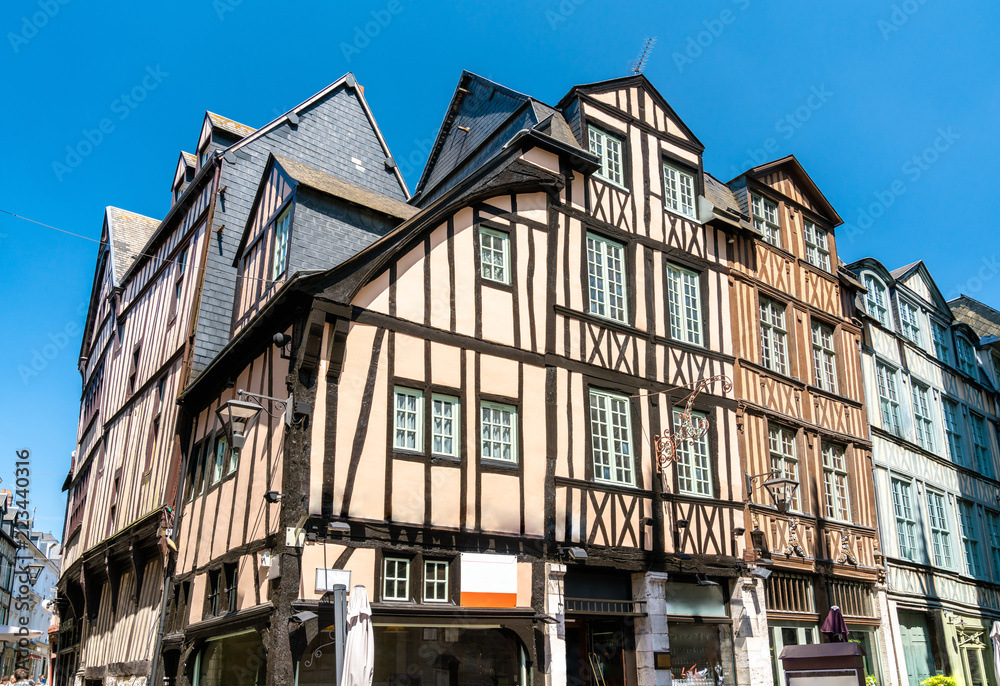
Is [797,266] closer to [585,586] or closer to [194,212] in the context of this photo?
[585,586]

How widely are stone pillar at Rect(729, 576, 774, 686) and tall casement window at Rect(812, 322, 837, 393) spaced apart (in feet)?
15.7

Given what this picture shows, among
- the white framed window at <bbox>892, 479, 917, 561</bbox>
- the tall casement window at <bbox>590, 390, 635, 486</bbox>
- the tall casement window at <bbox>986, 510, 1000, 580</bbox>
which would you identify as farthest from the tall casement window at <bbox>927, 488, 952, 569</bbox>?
the tall casement window at <bbox>590, 390, 635, 486</bbox>

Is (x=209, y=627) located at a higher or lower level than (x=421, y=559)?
lower

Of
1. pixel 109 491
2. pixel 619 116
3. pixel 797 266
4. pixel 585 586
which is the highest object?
Result: pixel 619 116

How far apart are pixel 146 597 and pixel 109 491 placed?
13.2ft

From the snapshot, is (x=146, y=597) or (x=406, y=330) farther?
(x=146, y=597)

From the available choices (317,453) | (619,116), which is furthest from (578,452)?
(619,116)

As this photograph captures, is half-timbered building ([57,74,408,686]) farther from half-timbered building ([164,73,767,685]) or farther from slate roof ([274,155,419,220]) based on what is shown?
half-timbered building ([164,73,767,685])

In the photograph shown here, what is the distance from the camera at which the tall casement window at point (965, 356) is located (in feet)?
70.4

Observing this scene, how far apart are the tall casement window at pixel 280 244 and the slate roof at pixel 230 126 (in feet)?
17.9

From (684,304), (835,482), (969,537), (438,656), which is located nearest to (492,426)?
(438,656)

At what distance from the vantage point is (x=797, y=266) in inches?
656

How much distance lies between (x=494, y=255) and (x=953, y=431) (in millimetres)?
14029

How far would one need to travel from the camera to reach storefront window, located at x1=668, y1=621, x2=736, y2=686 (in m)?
12.3
